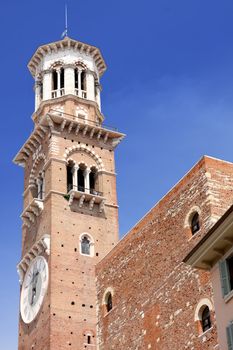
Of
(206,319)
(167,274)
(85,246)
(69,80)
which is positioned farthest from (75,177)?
(206,319)

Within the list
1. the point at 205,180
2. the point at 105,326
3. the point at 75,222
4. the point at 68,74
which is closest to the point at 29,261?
the point at 75,222

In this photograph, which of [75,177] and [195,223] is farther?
[75,177]

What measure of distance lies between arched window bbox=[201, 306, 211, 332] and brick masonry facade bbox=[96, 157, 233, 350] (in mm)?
315

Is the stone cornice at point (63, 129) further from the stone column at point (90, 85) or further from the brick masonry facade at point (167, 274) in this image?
the brick masonry facade at point (167, 274)

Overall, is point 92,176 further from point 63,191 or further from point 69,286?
point 69,286

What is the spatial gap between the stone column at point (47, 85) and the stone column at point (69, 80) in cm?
101

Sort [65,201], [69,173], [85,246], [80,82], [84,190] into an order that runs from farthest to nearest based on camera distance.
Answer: [80,82] < [69,173] < [84,190] < [65,201] < [85,246]

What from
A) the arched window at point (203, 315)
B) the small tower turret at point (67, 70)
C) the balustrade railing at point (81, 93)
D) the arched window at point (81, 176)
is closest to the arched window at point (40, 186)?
the arched window at point (81, 176)

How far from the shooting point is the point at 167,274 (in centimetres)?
2619

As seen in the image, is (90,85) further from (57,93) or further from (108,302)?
(108,302)

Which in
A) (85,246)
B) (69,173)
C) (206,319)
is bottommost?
(206,319)

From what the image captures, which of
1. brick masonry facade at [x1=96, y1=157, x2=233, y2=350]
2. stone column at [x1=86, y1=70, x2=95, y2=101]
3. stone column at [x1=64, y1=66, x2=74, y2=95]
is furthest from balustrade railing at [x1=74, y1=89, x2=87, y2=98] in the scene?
brick masonry facade at [x1=96, y1=157, x2=233, y2=350]

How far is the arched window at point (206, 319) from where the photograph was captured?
2331 centimetres

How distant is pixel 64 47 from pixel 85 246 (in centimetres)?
1314
